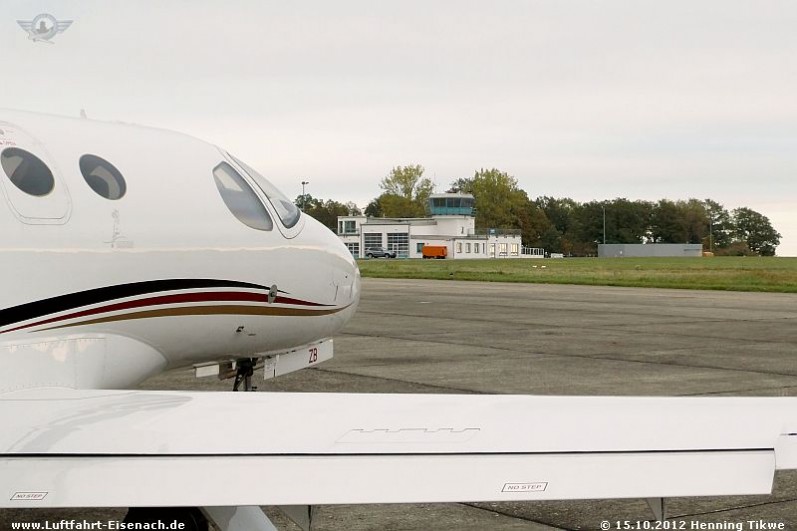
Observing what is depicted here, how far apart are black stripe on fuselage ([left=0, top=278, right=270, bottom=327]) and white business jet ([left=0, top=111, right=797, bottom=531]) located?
0.01m

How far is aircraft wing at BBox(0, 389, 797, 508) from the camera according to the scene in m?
4.00

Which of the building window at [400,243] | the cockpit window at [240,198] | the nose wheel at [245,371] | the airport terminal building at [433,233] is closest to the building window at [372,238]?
the airport terminal building at [433,233]

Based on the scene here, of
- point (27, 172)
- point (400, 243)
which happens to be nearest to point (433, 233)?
point (400, 243)

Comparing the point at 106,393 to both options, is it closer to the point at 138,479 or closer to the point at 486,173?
the point at 138,479

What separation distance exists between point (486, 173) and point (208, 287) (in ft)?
573

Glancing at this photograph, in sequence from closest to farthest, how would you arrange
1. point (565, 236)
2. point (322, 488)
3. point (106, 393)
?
point (322, 488) → point (106, 393) → point (565, 236)

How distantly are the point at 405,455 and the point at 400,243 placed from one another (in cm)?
14244

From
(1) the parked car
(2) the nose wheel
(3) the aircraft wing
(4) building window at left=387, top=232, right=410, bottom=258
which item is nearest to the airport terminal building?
(4) building window at left=387, top=232, right=410, bottom=258

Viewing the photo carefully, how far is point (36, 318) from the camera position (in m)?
6.42

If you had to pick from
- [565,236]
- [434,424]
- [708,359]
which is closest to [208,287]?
[434,424]

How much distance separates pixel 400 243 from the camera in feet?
481

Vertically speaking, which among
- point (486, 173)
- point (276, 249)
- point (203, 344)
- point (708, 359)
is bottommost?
point (708, 359)

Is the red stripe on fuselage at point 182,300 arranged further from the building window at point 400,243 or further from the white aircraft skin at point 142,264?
the building window at point 400,243

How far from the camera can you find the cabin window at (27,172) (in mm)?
6574
